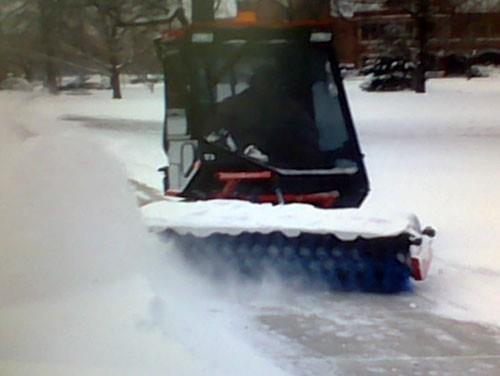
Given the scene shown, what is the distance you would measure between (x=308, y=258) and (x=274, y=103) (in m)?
0.32

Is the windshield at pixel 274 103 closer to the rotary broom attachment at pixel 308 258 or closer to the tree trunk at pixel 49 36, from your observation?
the rotary broom attachment at pixel 308 258

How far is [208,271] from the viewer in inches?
98.8

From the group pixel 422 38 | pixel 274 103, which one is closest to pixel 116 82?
pixel 274 103

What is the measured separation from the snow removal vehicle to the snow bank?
10 cm

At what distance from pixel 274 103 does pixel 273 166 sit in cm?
13

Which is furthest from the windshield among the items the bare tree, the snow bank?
the snow bank

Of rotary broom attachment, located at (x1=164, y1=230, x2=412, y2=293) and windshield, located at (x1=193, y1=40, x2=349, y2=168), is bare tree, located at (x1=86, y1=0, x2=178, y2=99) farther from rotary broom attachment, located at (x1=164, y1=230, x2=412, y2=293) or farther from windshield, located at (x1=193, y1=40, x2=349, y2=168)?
rotary broom attachment, located at (x1=164, y1=230, x2=412, y2=293)

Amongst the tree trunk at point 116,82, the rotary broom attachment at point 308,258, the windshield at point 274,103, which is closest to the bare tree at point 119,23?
the tree trunk at point 116,82

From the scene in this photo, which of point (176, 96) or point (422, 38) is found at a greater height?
point (422, 38)

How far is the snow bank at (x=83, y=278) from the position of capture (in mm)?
2428

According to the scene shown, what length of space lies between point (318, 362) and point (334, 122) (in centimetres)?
49

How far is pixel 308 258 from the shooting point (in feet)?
8.32

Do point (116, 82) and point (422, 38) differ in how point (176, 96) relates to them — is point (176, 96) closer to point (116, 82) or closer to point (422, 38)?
point (116, 82)

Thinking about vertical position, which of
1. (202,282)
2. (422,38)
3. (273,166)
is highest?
(422,38)
